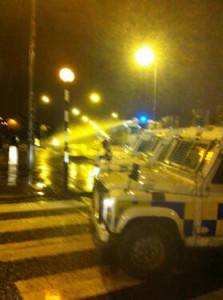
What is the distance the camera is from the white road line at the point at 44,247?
7.00 m

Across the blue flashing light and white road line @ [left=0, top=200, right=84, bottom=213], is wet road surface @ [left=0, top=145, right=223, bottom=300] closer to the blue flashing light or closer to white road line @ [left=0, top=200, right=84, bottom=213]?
white road line @ [left=0, top=200, right=84, bottom=213]

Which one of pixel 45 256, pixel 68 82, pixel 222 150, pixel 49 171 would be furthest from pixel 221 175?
pixel 49 171

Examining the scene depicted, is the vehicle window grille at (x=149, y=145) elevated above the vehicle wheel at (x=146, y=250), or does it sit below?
above

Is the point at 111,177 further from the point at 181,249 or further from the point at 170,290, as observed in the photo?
the point at 170,290

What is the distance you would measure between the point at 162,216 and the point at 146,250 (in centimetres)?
51

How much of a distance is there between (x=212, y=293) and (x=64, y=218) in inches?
172

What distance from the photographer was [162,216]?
240 inches

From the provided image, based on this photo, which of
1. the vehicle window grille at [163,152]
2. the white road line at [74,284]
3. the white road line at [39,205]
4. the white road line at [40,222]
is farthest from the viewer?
the white road line at [39,205]

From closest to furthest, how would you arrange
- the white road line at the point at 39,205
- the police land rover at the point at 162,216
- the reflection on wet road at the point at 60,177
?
1. the police land rover at the point at 162,216
2. the white road line at the point at 39,205
3. the reflection on wet road at the point at 60,177

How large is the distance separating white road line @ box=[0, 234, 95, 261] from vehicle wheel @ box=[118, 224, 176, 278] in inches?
56.6

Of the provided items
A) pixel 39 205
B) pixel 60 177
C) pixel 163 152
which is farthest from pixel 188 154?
pixel 60 177

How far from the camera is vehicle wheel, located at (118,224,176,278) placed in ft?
20.0

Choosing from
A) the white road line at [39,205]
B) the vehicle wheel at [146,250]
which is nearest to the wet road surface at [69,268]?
the vehicle wheel at [146,250]

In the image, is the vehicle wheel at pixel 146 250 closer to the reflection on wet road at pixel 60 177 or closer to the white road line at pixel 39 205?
the white road line at pixel 39 205
